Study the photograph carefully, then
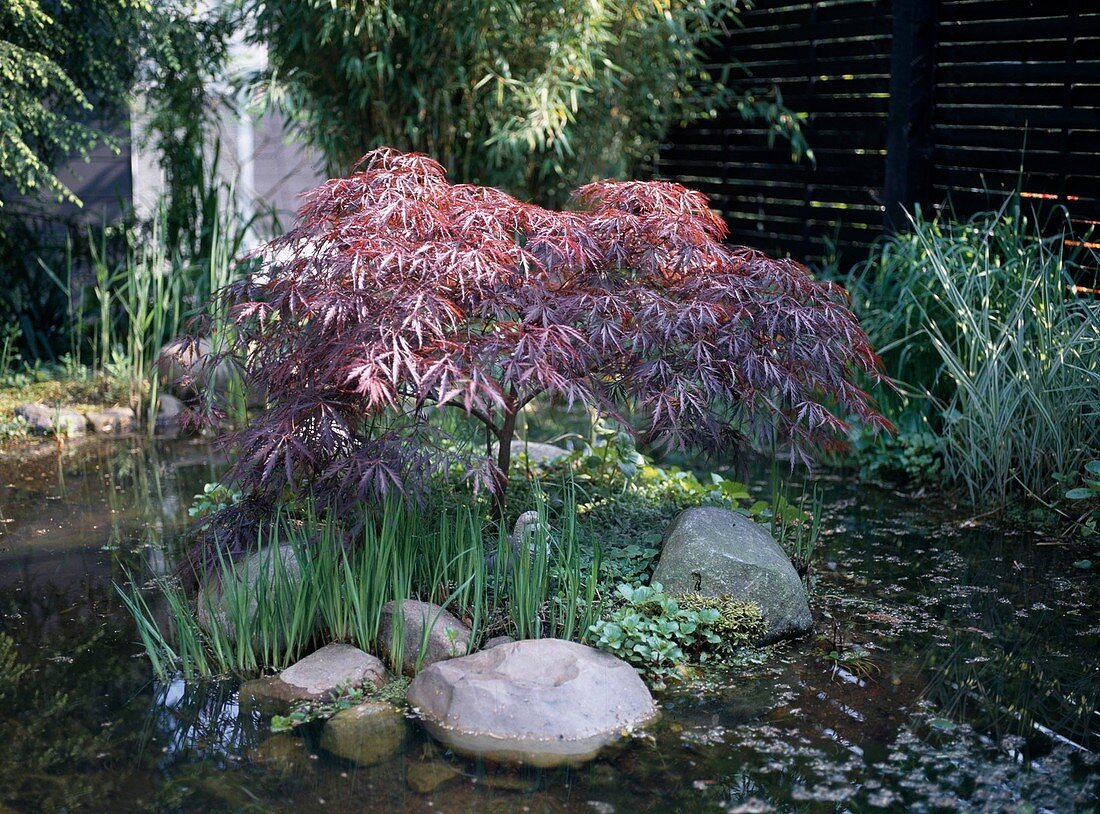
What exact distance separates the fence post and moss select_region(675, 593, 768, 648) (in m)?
3.13

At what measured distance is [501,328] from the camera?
120 inches

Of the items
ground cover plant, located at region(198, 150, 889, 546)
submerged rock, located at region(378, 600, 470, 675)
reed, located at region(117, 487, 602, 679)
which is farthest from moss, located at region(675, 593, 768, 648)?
submerged rock, located at region(378, 600, 470, 675)

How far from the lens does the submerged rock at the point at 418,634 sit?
304cm

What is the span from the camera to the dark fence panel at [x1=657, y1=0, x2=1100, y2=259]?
5090mm

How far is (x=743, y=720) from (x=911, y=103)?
3978 millimetres

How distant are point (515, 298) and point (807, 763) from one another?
1.42 meters

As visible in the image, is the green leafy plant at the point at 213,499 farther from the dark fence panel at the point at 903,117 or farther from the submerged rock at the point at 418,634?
the dark fence panel at the point at 903,117

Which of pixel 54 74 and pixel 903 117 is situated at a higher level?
pixel 54 74

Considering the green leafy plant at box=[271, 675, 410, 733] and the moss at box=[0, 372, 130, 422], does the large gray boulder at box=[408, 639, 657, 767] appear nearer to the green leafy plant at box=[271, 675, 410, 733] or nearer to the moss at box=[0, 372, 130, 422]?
the green leafy plant at box=[271, 675, 410, 733]

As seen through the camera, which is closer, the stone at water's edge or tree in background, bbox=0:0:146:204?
the stone at water's edge

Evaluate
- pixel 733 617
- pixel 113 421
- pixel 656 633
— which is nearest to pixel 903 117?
pixel 733 617

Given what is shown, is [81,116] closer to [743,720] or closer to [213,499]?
[213,499]

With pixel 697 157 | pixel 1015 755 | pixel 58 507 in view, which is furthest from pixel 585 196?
pixel 697 157

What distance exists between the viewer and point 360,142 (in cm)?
648
